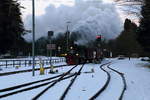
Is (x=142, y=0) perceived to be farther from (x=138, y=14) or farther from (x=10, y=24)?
(x=10, y=24)

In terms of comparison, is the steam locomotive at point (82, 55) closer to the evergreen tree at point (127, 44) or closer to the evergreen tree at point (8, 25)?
the evergreen tree at point (8, 25)

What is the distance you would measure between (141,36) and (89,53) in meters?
10.6

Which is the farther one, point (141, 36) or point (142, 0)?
point (141, 36)

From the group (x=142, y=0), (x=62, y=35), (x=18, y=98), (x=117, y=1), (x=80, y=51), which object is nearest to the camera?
(x=18, y=98)

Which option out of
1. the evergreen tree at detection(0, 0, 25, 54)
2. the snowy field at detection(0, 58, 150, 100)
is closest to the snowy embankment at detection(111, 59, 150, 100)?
the snowy field at detection(0, 58, 150, 100)

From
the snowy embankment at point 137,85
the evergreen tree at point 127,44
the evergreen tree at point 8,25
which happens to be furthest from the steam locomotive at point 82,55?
the evergreen tree at point 127,44

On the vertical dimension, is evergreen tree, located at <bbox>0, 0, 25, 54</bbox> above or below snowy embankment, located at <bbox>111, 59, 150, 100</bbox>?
above

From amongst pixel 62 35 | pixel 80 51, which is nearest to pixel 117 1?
pixel 80 51

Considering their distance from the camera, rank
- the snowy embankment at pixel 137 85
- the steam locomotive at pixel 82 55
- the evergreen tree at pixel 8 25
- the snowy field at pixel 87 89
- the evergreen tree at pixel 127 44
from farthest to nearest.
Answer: the evergreen tree at pixel 127 44 < the evergreen tree at pixel 8 25 < the steam locomotive at pixel 82 55 < the snowy embankment at pixel 137 85 < the snowy field at pixel 87 89

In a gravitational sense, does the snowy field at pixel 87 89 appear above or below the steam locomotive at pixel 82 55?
below

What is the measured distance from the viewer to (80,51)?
5350 cm

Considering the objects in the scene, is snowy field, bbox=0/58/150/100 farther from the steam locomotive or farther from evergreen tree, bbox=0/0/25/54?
evergreen tree, bbox=0/0/25/54

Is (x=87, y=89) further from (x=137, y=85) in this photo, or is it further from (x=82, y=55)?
(x=82, y=55)

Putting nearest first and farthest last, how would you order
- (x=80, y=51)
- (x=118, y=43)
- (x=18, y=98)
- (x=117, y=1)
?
(x=18, y=98) < (x=117, y=1) < (x=80, y=51) < (x=118, y=43)
